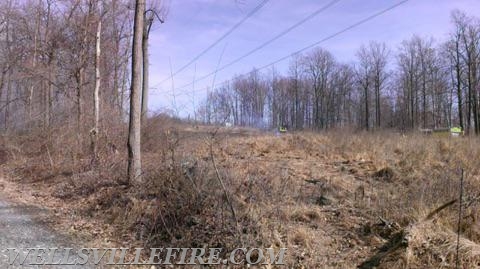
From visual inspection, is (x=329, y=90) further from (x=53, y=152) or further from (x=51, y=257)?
(x=51, y=257)

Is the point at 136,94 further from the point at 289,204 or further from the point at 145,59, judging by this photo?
the point at 145,59

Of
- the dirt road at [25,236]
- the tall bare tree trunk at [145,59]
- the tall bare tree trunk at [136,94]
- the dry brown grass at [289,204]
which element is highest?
the tall bare tree trunk at [145,59]

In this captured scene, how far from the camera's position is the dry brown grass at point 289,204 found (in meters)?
6.43

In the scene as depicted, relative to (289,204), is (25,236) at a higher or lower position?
lower

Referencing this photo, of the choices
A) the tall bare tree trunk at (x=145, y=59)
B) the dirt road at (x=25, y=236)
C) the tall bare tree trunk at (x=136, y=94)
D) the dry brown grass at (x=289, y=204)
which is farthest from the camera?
the tall bare tree trunk at (x=145, y=59)

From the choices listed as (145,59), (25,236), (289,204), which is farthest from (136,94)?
(145,59)

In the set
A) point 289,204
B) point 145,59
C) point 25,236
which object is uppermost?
point 145,59

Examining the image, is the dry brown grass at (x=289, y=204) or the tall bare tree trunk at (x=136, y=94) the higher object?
the tall bare tree trunk at (x=136, y=94)

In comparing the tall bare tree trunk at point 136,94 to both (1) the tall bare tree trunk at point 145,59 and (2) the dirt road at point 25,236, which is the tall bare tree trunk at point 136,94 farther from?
(1) the tall bare tree trunk at point 145,59

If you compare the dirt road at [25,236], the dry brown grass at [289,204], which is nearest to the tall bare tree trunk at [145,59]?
the dry brown grass at [289,204]

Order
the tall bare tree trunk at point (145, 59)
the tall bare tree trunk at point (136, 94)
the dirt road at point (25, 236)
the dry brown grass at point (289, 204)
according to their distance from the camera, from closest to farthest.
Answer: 1. the dry brown grass at point (289, 204)
2. the dirt road at point (25, 236)
3. the tall bare tree trunk at point (136, 94)
4. the tall bare tree trunk at point (145, 59)

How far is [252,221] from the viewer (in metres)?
7.19

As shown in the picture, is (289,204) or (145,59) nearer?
(289,204)

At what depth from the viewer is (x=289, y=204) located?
861 centimetres
